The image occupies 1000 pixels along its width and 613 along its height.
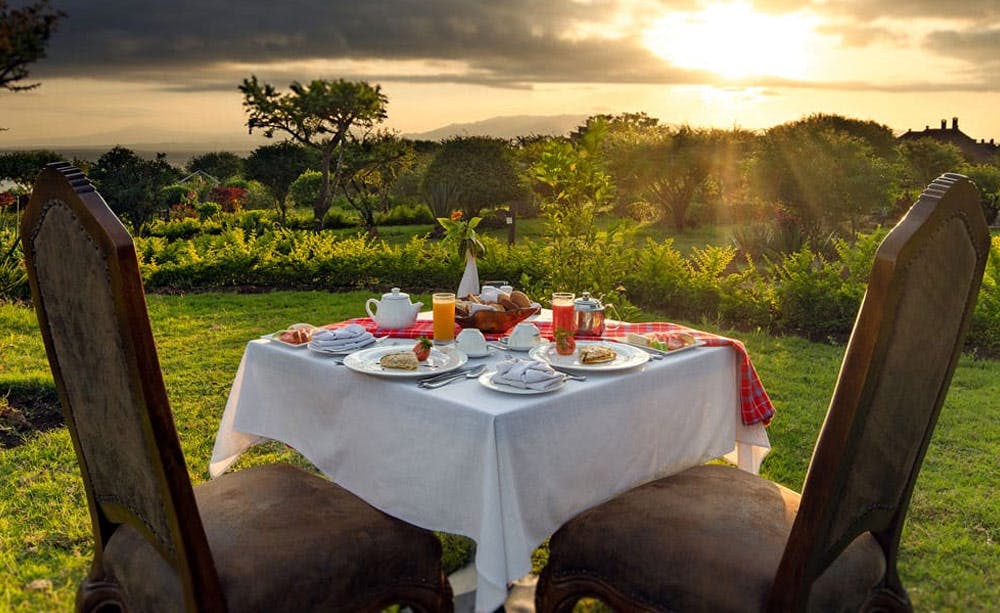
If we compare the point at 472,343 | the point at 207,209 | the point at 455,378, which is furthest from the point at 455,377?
the point at 207,209

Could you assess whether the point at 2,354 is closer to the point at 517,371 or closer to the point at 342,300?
the point at 342,300

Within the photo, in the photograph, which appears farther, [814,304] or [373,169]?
[373,169]

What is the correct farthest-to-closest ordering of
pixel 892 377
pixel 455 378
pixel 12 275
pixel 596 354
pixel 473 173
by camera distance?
pixel 473 173
pixel 12 275
pixel 596 354
pixel 455 378
pixel 892 377

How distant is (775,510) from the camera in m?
1.89

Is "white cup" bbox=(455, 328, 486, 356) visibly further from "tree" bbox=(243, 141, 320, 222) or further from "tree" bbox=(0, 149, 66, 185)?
"tree" bbox=(0, 149, 66, 185)

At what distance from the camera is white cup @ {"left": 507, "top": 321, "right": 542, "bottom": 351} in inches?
93.4

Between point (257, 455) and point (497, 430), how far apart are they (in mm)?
2504

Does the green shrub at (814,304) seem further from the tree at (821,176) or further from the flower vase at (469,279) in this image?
the tree at (821,176)

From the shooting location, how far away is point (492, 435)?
5.67 ft

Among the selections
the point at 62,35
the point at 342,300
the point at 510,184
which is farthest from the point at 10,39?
the point at 510,184

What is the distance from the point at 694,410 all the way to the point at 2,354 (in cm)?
513

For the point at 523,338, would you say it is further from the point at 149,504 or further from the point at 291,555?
the point at 149,504

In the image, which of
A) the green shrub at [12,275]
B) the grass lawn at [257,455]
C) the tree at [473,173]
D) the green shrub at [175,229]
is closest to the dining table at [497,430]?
the grass lawn at [257,455]

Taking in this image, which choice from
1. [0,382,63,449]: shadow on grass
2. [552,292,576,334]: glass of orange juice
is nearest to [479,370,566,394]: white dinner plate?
[552,292,576,334]: glass of orange juice
